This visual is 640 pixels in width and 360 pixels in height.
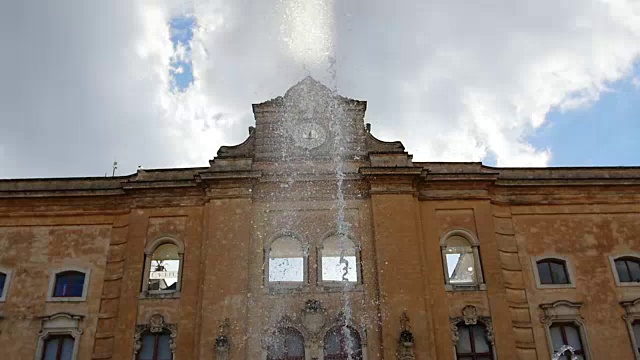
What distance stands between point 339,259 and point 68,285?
9877 mm

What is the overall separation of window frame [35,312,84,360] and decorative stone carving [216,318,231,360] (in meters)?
5.13

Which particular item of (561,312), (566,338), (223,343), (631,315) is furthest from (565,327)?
(223,343)

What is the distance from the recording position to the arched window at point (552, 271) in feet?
71.3

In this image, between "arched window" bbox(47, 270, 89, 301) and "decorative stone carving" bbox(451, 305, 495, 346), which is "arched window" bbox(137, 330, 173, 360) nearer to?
"arched window" bbox(47, 270, 89, 301)

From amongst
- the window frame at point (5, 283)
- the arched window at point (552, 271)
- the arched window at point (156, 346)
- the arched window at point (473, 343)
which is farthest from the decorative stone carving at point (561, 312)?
the window frame at point (5, 283)

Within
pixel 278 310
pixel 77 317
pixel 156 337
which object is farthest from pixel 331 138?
pixel 77 317

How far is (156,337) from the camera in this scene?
20.4 metres

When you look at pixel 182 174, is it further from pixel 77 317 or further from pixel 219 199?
pixel 77 317

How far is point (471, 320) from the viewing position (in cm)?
2036

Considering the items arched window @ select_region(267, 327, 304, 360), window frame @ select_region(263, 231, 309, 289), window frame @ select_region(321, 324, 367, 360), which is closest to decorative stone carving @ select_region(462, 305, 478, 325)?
window frame @ select_region(321, 324, 367, 360)

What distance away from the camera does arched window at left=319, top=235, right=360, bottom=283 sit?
20.9m

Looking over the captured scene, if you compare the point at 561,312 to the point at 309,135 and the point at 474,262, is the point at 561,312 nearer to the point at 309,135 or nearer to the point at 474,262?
the point at 474,262

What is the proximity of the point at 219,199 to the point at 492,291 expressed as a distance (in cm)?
1025

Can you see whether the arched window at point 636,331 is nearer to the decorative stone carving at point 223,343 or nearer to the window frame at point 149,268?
the decorative stone carving at point 223,343
